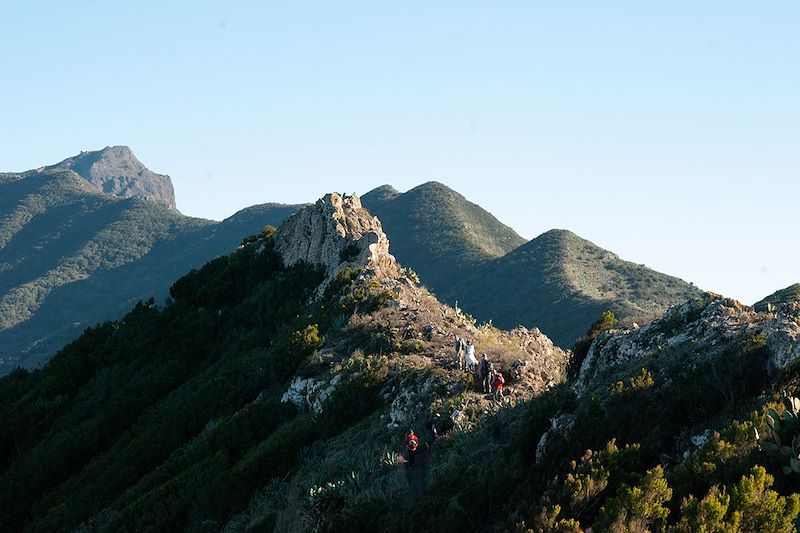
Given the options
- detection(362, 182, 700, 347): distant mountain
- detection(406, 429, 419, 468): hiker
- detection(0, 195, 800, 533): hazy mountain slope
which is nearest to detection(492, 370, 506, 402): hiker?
detection(0, 195, 800, 533): hazy mountain slope

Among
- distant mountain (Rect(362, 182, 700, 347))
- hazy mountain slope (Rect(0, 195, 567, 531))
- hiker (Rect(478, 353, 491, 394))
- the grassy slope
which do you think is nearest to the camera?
the grassy slope

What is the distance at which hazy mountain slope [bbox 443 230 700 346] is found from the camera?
7525 centimetres

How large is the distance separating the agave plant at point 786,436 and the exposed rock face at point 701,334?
1959 millimetres

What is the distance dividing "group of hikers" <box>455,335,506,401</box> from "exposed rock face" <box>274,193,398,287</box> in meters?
10.7

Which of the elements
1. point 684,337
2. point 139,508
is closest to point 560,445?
point 684,337

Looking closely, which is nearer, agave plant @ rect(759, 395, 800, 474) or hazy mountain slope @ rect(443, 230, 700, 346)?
agave plant @ rect(759, 395, 800, 474)

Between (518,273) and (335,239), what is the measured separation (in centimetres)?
6831

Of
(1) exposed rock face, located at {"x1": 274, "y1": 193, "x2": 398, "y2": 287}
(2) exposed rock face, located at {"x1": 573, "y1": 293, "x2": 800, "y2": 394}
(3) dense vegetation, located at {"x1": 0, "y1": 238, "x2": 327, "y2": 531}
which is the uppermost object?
(1) exposed rock face, located at {"x1": 274, "y1": 193, "x2": 398, "y2": 287}

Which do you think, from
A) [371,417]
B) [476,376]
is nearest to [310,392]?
[371,417]

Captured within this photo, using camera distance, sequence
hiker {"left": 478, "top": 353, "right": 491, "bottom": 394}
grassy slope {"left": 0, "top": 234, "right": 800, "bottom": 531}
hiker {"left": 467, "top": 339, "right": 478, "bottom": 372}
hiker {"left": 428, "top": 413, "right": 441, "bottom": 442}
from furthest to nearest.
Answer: hiker {"left": 467, "top": 339, "right": 478, "bottom": 372} → hiker {"left": 478, "top": 353, "right": 491, "bottom": 394} → hiker {"left": 428, "top": 413, "right": 441, "bottom": 442} → grassy slope {"left": 0, "top": 234, "right": 800, "bottom": 531}

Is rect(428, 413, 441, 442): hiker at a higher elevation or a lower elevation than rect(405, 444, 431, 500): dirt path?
higher

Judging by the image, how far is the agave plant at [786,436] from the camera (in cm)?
930

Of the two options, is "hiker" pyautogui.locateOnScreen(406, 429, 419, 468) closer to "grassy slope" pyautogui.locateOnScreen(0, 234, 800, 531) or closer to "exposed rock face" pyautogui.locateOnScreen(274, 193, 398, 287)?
"grassy slope" pyautogui.locateOnScreen(0, 234, 800, 531)

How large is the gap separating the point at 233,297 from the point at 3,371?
12727cm
